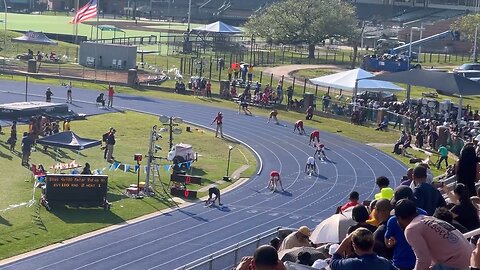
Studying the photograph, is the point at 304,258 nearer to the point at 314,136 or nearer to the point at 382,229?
the point at 382,229

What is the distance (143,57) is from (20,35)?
13.4 m

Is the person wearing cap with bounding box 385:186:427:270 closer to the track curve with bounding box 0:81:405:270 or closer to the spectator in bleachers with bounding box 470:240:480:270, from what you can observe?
the spectator in bleachers with bounding box 470:240:480:270

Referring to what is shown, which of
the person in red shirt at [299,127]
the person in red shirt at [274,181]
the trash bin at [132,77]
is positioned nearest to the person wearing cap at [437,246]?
the person in red shirt at [274,181]

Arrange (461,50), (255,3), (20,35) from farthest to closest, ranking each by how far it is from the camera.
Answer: (255,3)
(461,50)
(20,35)

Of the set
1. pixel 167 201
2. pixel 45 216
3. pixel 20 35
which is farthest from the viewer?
pixel 20 35

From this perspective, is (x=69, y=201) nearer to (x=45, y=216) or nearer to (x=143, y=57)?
(x=45, y=216)

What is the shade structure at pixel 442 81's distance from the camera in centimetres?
5028

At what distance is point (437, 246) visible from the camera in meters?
11.8

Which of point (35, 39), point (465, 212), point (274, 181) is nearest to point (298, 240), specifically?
point (465, 212)

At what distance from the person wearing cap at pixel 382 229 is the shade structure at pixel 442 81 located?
36.5 m

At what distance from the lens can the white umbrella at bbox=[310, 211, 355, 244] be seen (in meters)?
16.0

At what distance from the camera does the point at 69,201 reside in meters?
34.0

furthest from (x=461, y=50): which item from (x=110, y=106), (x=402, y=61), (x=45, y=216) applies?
(x=45, y=216)

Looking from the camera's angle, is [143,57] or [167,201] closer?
[167,201]
